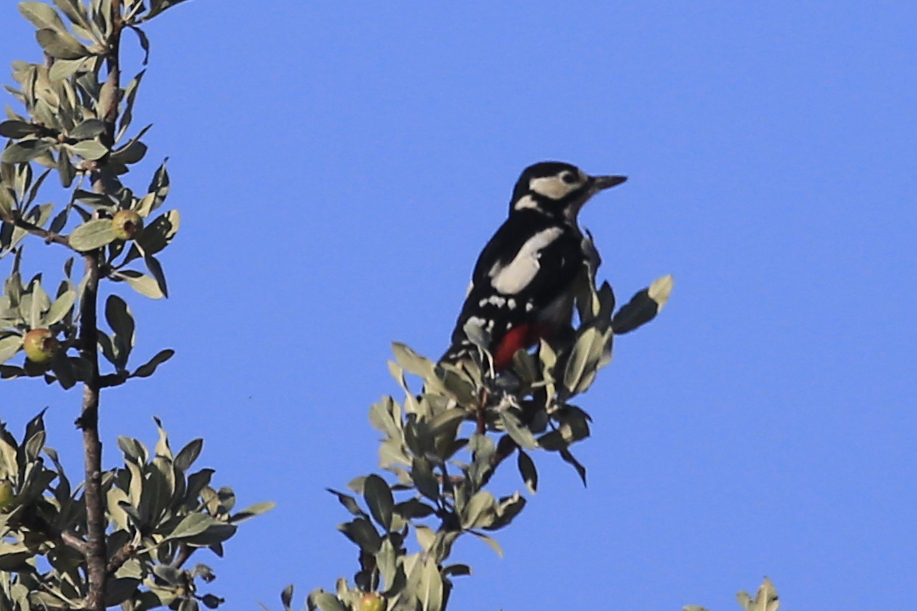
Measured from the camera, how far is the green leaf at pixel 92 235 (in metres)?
2.69

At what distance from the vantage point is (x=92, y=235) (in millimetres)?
2703

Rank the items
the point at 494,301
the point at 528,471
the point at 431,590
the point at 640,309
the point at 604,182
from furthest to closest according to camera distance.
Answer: the point at 604,182
the point at 494,301
the point at 640,309
the point at 528,471
the point at 431,590

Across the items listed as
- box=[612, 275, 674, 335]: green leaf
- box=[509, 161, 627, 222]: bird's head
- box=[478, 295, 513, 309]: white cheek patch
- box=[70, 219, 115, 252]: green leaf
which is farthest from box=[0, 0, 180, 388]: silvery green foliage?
box=[509, 161, 627, 222]: bird's head

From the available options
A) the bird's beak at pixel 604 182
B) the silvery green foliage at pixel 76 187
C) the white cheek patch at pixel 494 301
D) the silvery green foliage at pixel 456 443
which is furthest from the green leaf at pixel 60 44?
the bird's beak at pixel 604 182

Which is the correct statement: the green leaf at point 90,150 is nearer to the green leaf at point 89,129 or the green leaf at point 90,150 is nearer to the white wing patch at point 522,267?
the green leaf at point 89,129

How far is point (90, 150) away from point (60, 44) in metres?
0.33

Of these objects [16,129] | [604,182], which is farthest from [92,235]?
[604,182]

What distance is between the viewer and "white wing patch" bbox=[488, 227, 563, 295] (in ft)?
16.3

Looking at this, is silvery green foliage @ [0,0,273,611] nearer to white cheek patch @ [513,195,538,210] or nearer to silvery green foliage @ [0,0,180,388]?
silvery green foliage @ [0,0,180,388]

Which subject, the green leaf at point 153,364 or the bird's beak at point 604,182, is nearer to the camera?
the green leaf at point 153,364

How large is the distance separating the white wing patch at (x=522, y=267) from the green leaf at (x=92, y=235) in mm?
2395

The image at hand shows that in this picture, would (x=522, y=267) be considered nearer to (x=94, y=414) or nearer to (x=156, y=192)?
(x=156, y=192)

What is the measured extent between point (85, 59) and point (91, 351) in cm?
65

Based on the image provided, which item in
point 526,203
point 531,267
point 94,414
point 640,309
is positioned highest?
point 526,203
